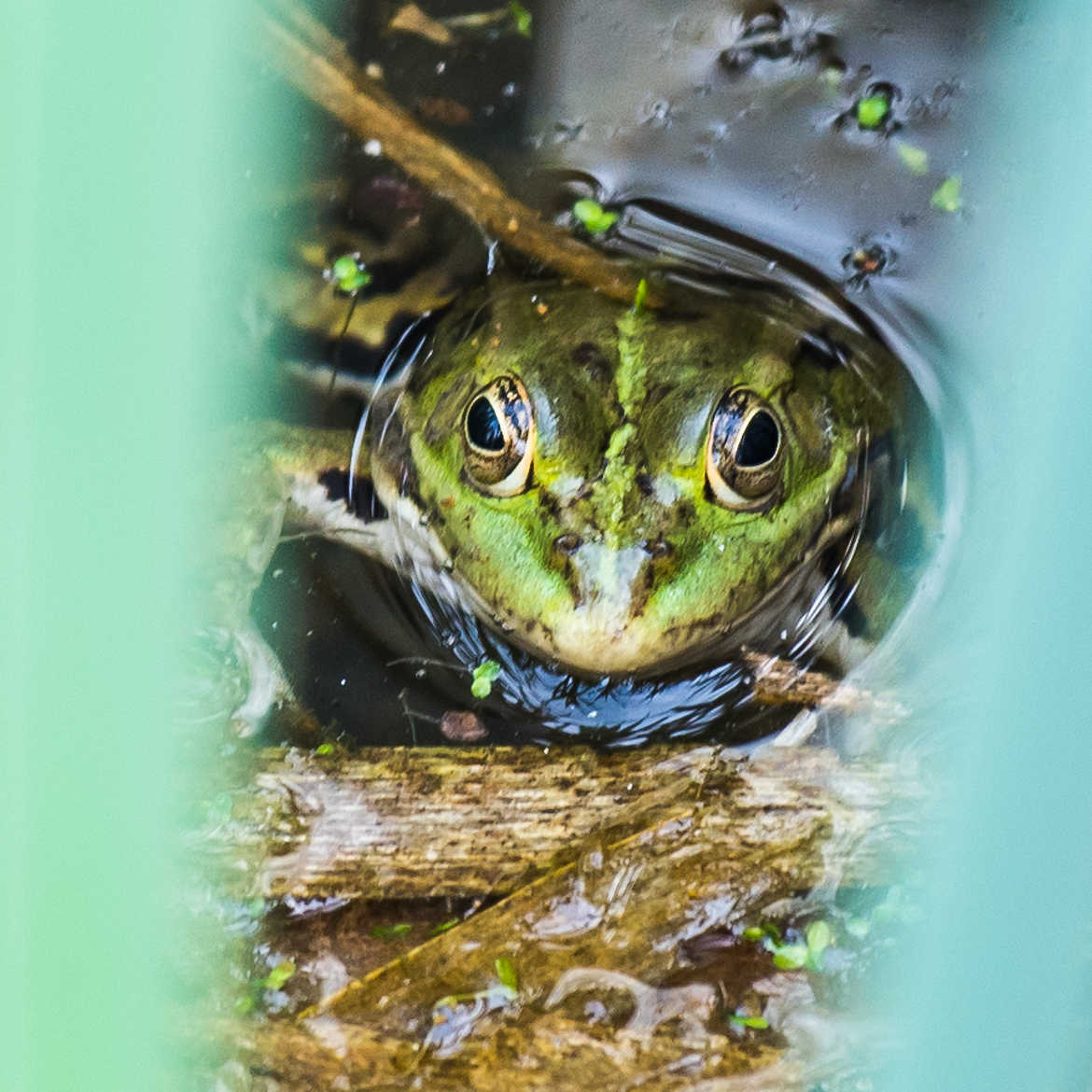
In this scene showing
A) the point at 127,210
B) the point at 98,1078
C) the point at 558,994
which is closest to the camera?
the point at 127,210

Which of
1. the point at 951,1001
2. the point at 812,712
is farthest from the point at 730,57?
the point at 951,1001

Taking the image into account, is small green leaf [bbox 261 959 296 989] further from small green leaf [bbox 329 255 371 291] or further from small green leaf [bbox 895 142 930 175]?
Result: small green leaf [bbox 895 142 930 175]

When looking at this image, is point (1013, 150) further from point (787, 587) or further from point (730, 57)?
point (787, 587)

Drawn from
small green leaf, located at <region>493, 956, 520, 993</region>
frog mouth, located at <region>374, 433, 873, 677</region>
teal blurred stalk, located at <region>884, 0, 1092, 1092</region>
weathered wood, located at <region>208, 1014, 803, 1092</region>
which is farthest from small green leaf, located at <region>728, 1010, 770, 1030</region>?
teal blurred stalk, located at <region>884, 0, 1092, 1092</region>

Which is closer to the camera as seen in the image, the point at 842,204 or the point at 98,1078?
the point at 98,1078

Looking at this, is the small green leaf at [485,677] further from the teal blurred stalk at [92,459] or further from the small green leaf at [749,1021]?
the teal blurred stalk at [92,459]

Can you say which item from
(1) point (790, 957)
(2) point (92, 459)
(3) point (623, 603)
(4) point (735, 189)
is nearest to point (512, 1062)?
(1) point (790, 957)
